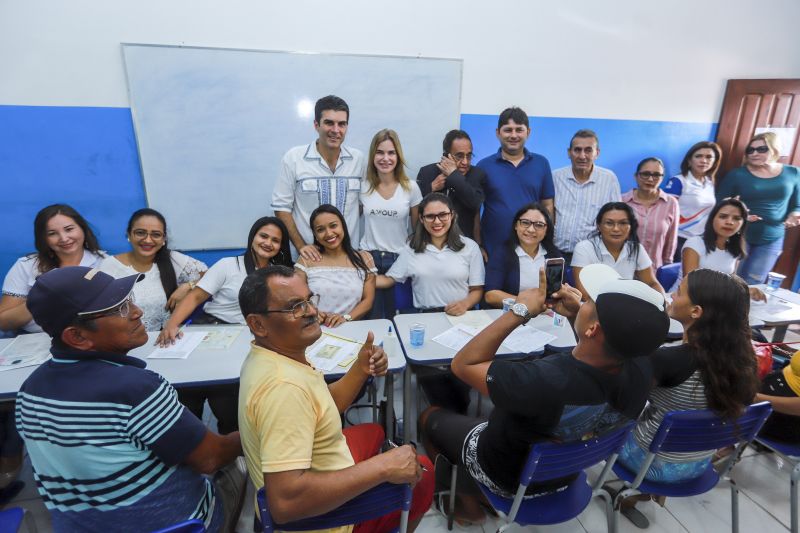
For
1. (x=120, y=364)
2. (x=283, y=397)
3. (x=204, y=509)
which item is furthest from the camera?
(x=204, y=509)

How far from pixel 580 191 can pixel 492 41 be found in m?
1.72

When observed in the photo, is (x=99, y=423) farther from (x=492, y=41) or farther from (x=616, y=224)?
(x=492, y=41)

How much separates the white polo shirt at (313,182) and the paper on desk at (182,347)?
3.90ft

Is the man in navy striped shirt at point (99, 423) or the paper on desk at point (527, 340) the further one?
the paper on desk at point (527, 340)

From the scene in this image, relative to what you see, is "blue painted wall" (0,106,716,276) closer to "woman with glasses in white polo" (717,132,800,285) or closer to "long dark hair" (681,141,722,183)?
"long dark hair" (681,141,722,183)

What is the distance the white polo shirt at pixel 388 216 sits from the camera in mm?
3158

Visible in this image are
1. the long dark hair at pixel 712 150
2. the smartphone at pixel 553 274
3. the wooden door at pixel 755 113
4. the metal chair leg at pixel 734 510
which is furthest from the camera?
the wooden door at pixel 755 113

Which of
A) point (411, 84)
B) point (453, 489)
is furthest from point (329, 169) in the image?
point (453, 489)

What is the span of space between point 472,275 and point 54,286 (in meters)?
2.34

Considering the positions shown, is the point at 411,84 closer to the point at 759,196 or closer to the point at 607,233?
the point at 607,233

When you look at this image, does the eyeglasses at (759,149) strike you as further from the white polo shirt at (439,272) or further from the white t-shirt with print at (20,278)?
the white t-shirt with print at (20,278)

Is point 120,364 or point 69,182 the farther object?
point 69,182

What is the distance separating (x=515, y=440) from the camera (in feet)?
4.69

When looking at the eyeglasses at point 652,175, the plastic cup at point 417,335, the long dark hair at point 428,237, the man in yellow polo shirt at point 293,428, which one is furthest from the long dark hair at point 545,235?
the man in yellow polo shirt at point 293,428
